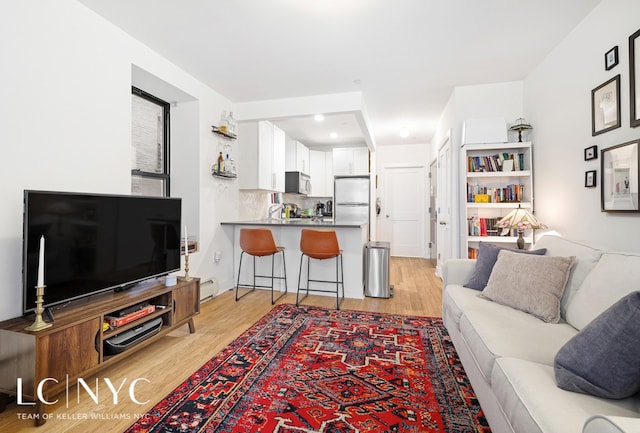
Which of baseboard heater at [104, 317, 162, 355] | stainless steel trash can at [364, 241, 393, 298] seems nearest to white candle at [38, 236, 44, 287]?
baseboard heater at [104, 317, 162, 355]

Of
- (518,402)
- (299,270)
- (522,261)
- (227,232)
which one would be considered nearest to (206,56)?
(227,232)

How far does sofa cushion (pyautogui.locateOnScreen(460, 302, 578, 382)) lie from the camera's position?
4.43ft

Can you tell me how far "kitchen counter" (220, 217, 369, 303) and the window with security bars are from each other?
0.99 metres

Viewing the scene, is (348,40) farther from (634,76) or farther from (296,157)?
(296,157)

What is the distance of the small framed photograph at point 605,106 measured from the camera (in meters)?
2.07

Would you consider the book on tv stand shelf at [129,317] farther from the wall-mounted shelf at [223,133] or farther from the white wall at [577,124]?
the white wall at [577,124]

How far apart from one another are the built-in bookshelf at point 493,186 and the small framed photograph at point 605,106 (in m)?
1.02

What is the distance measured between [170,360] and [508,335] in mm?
2195

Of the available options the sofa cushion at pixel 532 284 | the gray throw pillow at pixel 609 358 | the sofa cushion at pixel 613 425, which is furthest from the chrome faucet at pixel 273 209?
the sofa cushion at pixel 613 425

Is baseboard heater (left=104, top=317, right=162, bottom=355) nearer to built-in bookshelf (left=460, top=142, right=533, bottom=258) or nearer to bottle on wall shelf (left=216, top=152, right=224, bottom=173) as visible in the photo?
bottle on wall shelf (left=216, top=152, right=224, bottom=173)

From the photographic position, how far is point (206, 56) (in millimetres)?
2975

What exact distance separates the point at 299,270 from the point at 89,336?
7.57 feet

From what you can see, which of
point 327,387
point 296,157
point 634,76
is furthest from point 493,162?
point 296,157

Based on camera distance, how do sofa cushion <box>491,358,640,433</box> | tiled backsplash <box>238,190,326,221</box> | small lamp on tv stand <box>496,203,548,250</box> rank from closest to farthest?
sofa cushion <box>491,358,640,433</box> < small lamp on tv stand <box>496,203,548,250</box> < tiled backsplash <box>238,190,326,221</box>
